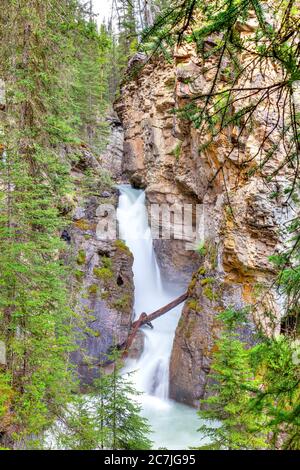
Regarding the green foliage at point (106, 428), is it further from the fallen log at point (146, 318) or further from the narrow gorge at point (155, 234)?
the fallen log at point (146, 318)

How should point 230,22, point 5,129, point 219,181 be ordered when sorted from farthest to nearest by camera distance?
1. point 219,181
2. point 5,129
3. point 230,22

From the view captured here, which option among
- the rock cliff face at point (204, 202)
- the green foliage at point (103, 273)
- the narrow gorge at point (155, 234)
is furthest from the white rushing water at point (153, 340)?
the green foliage at point (103, 273)

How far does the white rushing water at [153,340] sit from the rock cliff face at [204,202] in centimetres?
54

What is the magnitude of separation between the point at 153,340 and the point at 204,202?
5.95 meters

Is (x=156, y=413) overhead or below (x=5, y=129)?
below

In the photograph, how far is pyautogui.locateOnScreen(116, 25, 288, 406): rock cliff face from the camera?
9281mm

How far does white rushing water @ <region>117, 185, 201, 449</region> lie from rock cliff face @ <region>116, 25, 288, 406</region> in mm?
543

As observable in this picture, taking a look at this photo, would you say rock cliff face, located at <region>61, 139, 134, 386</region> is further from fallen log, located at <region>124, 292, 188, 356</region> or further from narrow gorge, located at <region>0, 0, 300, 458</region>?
fallen log, located at <region>124, 292, 188, 356</region>

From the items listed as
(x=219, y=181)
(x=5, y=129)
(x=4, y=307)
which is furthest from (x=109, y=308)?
(x=5, y=129)

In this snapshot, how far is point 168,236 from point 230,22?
13.5 m

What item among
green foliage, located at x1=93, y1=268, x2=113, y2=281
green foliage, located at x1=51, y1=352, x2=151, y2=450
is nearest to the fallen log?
green foliage, located at x1=93, y1=268, x2=113, y2=281

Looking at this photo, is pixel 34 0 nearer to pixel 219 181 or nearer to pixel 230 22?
pixel 230 22

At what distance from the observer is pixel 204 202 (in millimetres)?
12953

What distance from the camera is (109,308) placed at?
12523 mm
